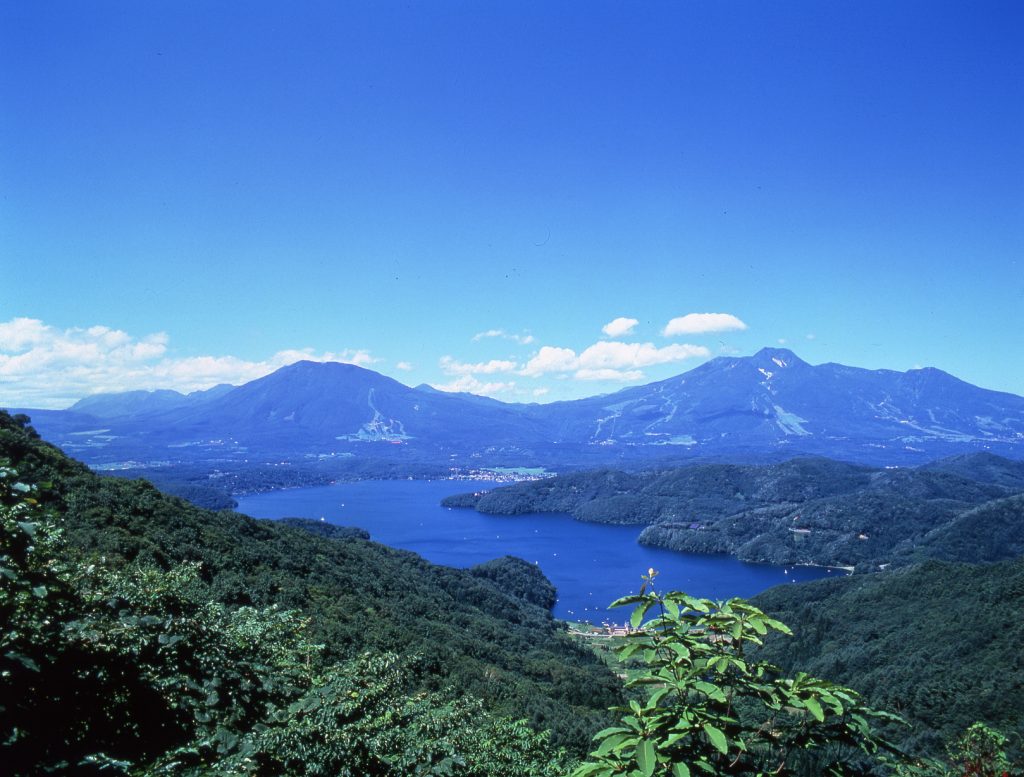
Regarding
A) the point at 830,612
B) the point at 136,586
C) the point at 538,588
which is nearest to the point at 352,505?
the point at 538,588

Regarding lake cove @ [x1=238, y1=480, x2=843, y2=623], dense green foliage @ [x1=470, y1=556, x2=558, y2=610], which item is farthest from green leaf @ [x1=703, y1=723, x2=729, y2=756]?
dense green foliage @ [x1=470, y1=556, x2=558, y2=610]

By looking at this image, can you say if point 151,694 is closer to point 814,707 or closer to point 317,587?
point 814,707

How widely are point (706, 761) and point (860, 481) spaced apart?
14188cm

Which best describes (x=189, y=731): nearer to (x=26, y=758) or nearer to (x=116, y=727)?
(x=116, y=727)

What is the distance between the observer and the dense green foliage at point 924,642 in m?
26.4

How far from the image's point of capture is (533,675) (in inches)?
1089

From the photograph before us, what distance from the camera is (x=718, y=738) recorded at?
67.1 inches

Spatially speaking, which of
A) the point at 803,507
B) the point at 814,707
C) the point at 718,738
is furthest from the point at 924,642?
the point at 803,507

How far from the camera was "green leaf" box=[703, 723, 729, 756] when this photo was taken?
166 centimetres

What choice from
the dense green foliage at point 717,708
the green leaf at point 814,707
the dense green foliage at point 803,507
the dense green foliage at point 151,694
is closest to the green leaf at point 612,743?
the dense green foliage at point 717,708

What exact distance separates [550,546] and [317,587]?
76666 mm

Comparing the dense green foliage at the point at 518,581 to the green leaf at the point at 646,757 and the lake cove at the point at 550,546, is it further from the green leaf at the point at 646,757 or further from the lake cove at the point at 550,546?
the green leaf at the point at 646,757

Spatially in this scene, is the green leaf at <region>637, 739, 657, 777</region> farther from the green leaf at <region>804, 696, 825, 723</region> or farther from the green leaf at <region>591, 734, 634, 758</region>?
the green leaf at <region>804, 696, 825, 723</region>

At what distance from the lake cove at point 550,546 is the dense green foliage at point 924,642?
13.5 metres
